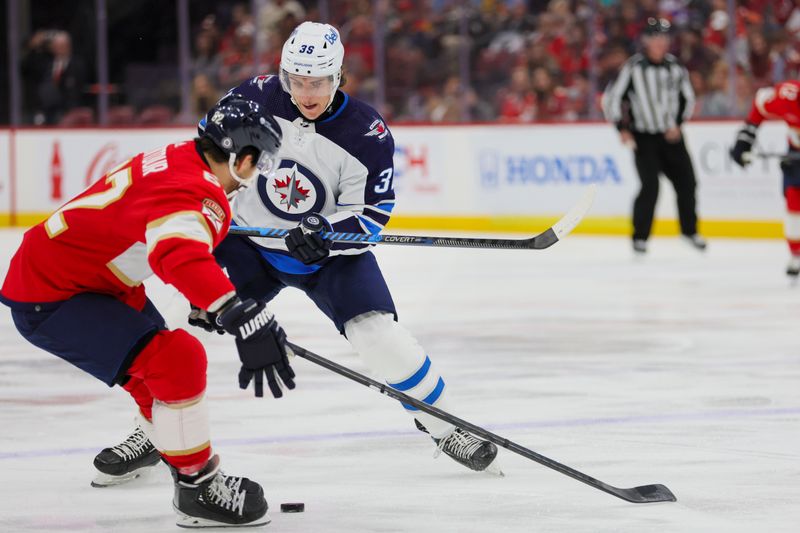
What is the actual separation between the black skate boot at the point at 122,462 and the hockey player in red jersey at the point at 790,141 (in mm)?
5091

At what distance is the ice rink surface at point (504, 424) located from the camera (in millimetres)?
3205

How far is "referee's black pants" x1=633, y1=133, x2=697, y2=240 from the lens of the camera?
32.1ft

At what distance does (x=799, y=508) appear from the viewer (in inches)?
125

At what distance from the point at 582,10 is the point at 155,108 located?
3586 millimetres

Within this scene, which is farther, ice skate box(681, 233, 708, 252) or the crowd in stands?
the crowd in stands

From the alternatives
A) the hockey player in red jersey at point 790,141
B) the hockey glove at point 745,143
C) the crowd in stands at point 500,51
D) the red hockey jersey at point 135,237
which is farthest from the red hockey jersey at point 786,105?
the red hockey jersey at point 135,237

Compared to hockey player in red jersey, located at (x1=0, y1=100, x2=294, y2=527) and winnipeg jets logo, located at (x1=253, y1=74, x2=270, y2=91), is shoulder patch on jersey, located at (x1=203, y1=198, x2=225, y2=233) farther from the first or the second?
winnipeg jets logo, located at (x1=253, y1=74, x2=270, y2=91)

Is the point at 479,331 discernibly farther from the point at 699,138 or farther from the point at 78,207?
the point at 699,138

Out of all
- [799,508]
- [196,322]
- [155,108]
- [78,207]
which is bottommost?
[155,108]

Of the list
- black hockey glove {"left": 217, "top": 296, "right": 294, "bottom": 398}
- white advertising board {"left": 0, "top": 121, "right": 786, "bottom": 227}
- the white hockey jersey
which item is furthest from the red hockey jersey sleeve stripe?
white advertising board {"left": 0, "top": 121, "right": 786, "bottom": 227}

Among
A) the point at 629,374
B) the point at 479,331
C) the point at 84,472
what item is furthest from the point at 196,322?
the point at 479,331

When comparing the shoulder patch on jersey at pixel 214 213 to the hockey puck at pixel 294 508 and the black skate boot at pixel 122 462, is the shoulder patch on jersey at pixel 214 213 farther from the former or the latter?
the black skate boot at pixel 122 462

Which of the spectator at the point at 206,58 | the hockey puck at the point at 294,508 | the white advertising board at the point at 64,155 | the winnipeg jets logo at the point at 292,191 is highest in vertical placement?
the winnipeg jets logo at the point at 292,191

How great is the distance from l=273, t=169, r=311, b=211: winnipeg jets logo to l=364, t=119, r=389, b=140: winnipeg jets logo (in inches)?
9.0
